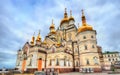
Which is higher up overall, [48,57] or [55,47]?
[55,47]

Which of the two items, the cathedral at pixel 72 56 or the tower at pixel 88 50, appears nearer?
the tower at pixel 88 50

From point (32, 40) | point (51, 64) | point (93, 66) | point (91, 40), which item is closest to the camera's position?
point (93, 66)

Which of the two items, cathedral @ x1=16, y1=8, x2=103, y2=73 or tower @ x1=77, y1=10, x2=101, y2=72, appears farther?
cathedral @ x1=16, y1=8, x2=103, y2=73

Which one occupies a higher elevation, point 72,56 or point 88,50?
point 88,50

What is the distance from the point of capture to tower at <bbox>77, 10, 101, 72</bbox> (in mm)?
21609

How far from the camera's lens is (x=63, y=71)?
22.7 metres

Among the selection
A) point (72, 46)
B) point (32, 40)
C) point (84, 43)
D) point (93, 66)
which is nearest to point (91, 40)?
point (84, 43)

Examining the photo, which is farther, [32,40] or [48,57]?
[32,40]

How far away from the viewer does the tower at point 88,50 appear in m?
21.6

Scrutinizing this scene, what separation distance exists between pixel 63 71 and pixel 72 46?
32.2ft

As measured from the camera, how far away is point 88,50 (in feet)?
74.3

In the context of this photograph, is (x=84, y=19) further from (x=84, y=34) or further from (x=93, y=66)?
(x=93, y=66)

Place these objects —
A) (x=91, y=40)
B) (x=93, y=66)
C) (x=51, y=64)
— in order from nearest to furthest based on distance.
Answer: (x=93, y=66)
(x=91, y=40)
(x=51, y=64)

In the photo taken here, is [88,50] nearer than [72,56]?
Yes
